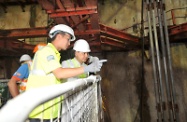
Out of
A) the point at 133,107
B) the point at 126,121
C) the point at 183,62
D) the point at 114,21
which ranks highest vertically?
the point at 114,21

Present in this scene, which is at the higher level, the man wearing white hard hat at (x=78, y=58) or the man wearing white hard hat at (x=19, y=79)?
the man wearing white hard hat at (x=78, y=58)

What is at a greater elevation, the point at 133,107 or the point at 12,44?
the point at 12,44

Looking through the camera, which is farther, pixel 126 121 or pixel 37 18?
pixel 37 18

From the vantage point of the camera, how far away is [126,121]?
718cm

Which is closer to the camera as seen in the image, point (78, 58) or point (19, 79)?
point (19, 79)

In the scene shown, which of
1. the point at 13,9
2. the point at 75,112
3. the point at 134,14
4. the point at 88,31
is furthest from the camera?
the point at 13,9

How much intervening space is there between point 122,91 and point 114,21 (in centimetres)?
334

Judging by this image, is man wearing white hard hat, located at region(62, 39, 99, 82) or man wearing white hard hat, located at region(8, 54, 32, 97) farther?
man wearing white hard hat, located at region(62, 39, 99, 82)

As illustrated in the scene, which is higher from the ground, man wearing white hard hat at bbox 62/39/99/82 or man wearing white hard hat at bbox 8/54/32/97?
man wearing white hard hat at bbox 62/39/99/82

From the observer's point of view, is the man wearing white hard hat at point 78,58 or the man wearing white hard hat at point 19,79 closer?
A: the man wearing white hard hat at point 19,79

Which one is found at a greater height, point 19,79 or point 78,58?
point 78,58

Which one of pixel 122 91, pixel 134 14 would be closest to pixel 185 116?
pixel 122 91

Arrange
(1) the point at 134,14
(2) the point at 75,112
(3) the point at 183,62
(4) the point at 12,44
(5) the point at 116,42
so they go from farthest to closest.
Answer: (1) the point at 134,14 < (3) the point at 183,62 < (5) the point at 116,42 < (4) the point at 12,44 < (2) the point at 75,112

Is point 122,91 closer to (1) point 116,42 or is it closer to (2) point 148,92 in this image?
(2) point 148,92
